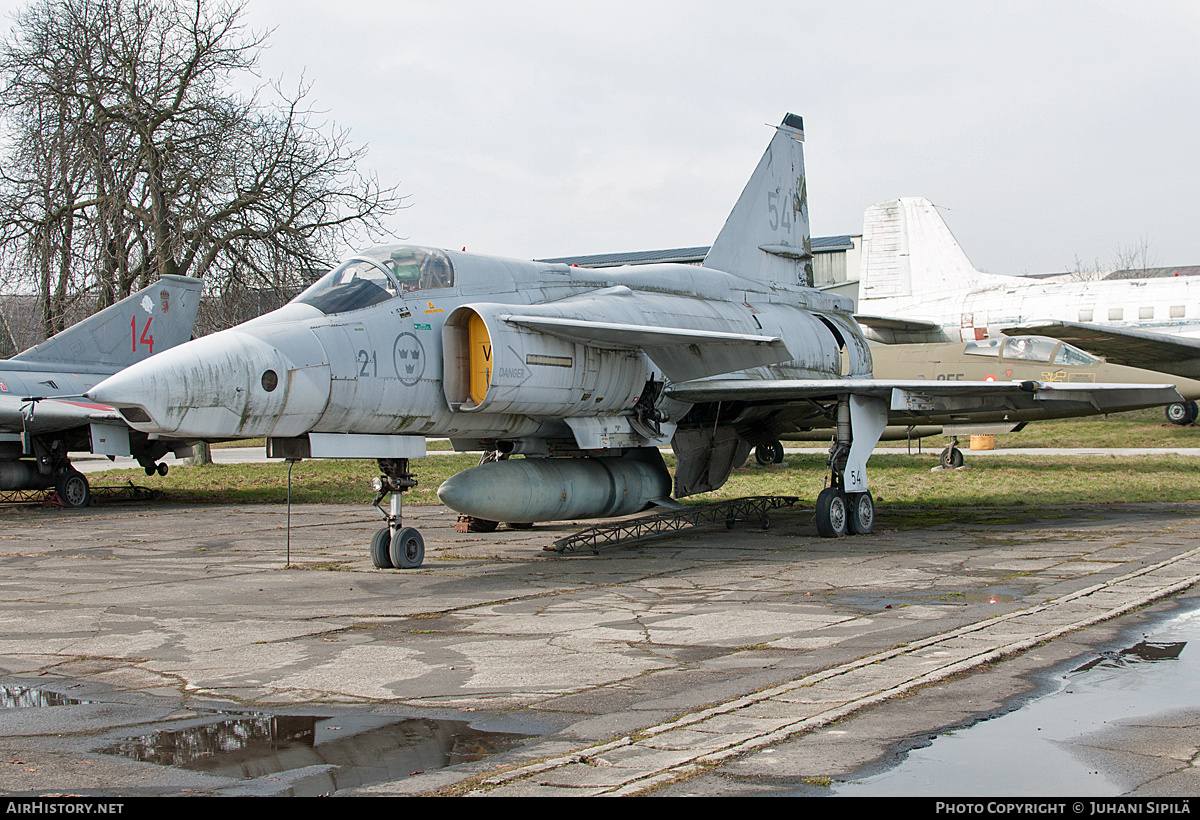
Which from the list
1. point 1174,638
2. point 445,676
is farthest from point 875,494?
point 445,676

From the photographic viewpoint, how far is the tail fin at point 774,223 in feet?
47.6

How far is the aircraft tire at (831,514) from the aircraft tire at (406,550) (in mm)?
4687

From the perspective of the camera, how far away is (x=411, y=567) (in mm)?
9867

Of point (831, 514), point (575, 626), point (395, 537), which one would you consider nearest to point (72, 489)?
point (395, 537)

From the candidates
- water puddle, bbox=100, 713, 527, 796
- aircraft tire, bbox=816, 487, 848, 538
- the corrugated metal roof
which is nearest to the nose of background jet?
water puddle, bbox=100, 713, 527, 796

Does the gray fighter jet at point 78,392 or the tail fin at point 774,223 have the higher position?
the tail fin at point 774,223

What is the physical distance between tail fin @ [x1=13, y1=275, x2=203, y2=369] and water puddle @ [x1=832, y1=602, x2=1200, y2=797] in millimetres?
18456

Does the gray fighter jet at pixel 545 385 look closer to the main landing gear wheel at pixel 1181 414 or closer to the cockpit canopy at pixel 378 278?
the cockpit canopy at pixel 378 278

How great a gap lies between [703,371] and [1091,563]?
172 inches

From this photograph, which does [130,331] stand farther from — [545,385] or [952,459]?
[952,459]

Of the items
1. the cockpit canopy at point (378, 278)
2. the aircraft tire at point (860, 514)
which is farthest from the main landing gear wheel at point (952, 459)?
the cockpit canopy at point (378, 278)

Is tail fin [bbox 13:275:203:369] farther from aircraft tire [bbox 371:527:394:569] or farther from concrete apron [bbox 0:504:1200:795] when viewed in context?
aircraft tire [bbox 371:527:394:569]

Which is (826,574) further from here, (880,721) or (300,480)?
(300,480)
